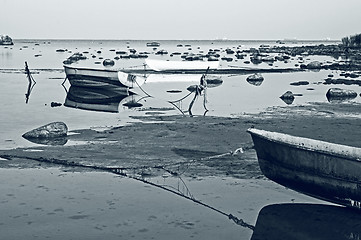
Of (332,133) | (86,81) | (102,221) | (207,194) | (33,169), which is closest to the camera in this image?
(102,221)

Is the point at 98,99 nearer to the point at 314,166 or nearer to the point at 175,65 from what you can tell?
the point at 175,65

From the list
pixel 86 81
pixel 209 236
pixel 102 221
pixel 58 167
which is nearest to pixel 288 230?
pixel 209 236

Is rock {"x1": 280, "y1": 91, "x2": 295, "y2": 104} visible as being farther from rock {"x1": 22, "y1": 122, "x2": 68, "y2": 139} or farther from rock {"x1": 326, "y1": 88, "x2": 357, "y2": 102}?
rock {"x1": 22, "y1": 122, "x2": 68, "y2": 139}

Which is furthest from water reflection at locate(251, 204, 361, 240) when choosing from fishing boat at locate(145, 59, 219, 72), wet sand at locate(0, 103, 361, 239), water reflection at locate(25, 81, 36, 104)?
fishing boat at locate(145, 59, 219, 72)

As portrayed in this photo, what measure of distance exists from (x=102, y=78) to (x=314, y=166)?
23.8 metres

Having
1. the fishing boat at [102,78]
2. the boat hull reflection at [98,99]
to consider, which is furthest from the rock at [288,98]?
the fishing boat at [102,78]

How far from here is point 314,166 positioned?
341 inches

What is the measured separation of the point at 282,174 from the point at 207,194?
1.52 metres

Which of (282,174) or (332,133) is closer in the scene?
(282,174)

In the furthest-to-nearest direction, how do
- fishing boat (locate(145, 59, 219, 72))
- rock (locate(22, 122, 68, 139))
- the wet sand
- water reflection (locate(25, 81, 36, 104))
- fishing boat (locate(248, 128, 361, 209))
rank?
fishing boat (locate(145, 59, 219, 72))
water reflection (locate(25, 81, 36, 104))
rock (locate(22, 122, 68, 139))
fishing boat (locate(248, 128, 361, 209))
the wet sand

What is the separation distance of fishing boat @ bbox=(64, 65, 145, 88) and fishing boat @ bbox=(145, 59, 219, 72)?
8.44 ft

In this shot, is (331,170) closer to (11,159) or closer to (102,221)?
(102,221)

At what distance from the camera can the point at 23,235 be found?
7.36 meters

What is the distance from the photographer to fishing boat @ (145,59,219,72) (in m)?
33.2
